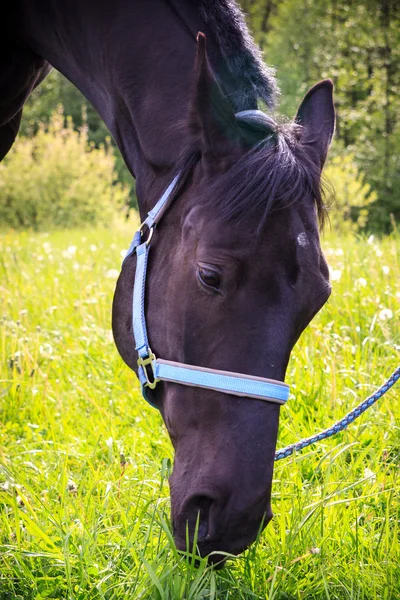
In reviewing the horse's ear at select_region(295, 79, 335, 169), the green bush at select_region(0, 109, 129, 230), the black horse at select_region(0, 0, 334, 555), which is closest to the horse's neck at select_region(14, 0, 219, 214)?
the black horse at select_region(0, 0, 334, 555)

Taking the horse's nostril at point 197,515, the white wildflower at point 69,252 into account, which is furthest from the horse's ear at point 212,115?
the white wildflower at point 69,252

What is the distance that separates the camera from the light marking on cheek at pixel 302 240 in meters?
1.65

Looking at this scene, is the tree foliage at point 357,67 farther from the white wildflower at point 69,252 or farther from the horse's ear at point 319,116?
the horse's ear at point 319,116

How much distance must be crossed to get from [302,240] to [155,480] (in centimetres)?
120

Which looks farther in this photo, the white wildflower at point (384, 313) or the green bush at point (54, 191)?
the green bush at point (54, 191)

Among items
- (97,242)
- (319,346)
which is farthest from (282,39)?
(319,346)

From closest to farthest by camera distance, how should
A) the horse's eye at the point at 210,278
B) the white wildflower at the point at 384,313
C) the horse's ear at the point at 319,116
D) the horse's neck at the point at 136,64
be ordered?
the horse's eye at the point at 210,278, the horse's ear at the point at 319,116, the horse's neck at the point at 136,64, the white wildflower at the point at 384,313

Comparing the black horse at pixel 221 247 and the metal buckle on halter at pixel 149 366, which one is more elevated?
the black horse at pixel 221 247

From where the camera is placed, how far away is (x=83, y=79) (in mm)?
2586

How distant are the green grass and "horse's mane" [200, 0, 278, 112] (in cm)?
129

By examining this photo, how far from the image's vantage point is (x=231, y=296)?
1594mm

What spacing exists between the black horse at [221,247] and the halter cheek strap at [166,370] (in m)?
0.03

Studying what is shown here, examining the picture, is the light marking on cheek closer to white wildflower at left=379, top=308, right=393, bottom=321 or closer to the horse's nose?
the horse's nose

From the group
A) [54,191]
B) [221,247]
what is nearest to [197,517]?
[221,247]
